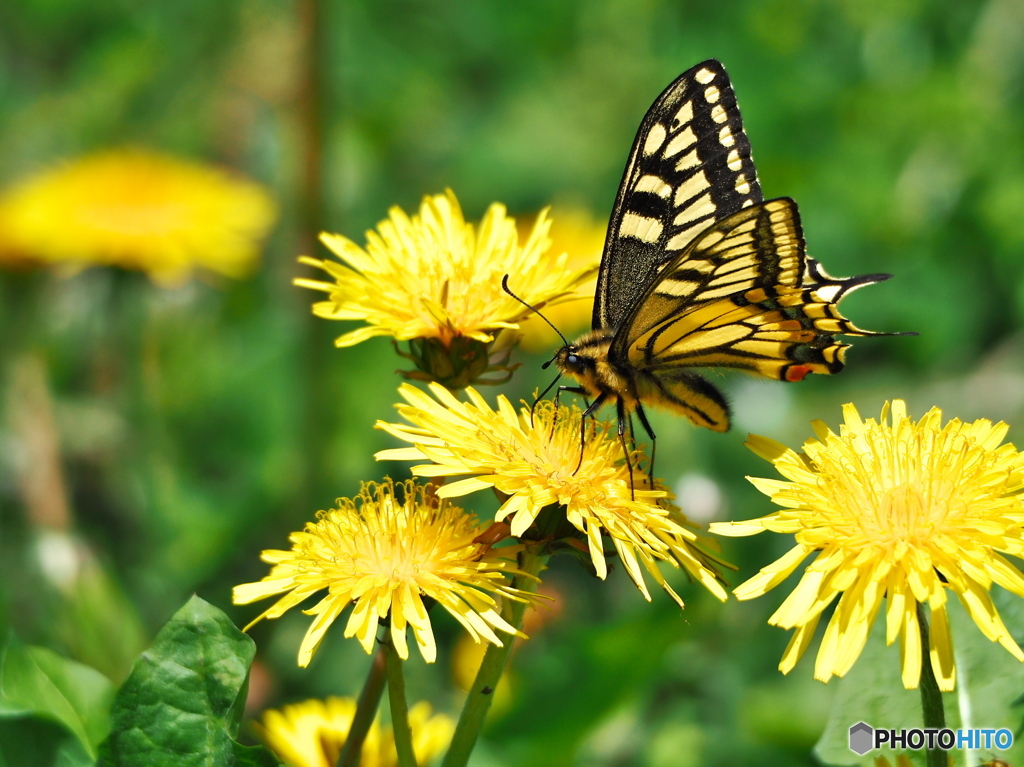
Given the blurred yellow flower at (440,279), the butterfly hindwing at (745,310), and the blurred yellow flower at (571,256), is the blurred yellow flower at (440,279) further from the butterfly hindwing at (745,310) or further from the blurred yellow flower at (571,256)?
the blurred yellow flower at (571,256)

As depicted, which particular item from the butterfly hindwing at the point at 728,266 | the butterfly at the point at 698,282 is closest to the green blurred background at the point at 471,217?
the butterfly at the point at 698,282

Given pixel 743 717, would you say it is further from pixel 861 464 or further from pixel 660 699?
pixel 861 464

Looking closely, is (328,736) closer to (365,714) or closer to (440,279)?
(365,714)

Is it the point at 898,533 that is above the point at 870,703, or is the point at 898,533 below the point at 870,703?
above

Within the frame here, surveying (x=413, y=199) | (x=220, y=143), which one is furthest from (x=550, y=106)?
(x=220, y=143)

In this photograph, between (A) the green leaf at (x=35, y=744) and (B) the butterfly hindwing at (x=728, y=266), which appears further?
(B) the butterfly hindwing at (x=728, y=266)

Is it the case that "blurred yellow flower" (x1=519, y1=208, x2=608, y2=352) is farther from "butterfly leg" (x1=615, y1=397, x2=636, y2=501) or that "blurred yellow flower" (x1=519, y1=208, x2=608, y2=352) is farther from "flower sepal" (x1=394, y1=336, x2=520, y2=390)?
"flower sepal" (x1=394, y1=336, x2=520, y2=390)

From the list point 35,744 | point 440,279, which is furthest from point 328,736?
point 440,279
